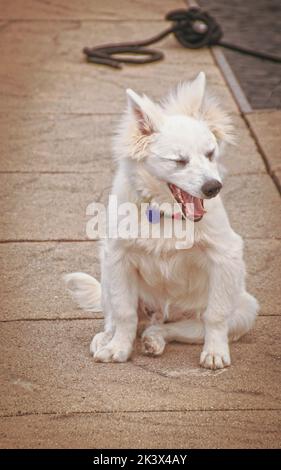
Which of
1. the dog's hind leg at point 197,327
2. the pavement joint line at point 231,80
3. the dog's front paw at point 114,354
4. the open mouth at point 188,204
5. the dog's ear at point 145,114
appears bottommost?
the dog's front paw at point 114,354

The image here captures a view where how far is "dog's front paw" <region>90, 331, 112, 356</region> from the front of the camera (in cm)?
534

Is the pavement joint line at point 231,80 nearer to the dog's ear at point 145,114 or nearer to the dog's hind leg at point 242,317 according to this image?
the dog's hind leg at point 242,317

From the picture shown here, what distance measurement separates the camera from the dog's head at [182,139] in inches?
189

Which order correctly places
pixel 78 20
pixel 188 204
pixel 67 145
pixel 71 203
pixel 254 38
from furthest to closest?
pixel 78 20 → pixel 254 38 → pixel 67 145 → pixel 71 203 → pixel 188 204

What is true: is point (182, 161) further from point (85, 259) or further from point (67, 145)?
point (67, 145)

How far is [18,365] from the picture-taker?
523cm

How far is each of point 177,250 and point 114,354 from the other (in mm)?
628

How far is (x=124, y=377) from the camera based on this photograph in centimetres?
507

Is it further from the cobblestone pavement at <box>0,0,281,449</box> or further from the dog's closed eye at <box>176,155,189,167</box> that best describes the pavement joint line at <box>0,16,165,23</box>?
the dog's closed eye at <box>176,155,189,167</box>

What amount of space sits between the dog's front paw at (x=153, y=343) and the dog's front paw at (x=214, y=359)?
24 cm

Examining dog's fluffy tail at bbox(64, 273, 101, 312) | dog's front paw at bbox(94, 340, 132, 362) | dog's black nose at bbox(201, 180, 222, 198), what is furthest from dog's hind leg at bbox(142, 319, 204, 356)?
dog's black nose at bbox(201, 180, 222, 198)

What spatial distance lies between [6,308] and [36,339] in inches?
17.5

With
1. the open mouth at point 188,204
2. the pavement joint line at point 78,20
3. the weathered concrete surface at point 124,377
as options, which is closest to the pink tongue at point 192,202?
the open mouth at point 188,204

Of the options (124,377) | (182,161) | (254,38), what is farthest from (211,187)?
(254,38)
